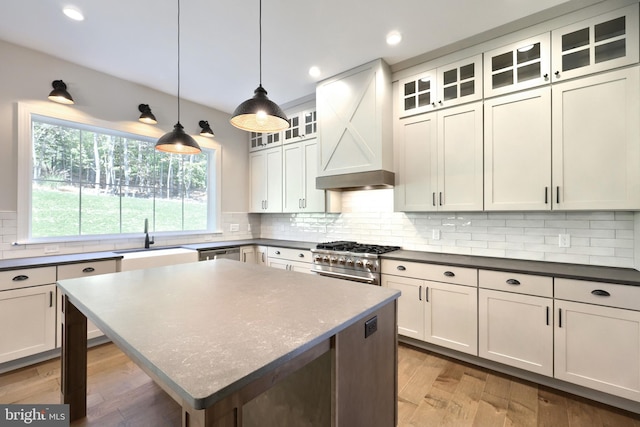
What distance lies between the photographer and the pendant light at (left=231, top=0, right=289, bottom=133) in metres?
1.62

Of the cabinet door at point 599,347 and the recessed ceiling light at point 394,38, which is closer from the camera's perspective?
the cabinet door at point 599,347

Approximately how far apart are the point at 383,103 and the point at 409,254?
1673 millimetres

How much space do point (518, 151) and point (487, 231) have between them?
0.83 meters

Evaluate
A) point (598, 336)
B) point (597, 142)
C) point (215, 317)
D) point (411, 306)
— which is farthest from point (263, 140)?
point (598, 336)

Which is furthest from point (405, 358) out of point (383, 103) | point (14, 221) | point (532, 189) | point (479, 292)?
point (14, 221)

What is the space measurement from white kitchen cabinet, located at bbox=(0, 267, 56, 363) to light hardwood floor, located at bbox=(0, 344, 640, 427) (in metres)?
0.21

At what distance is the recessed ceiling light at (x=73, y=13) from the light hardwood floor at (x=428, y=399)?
303 centimetres

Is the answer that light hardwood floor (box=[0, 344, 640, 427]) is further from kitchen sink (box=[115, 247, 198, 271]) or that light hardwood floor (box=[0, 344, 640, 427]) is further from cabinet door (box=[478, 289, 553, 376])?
kitchen sink (box=[115, 247, 198, 271])

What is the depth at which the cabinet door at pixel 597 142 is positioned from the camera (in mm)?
2012

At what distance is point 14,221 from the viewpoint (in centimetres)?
275

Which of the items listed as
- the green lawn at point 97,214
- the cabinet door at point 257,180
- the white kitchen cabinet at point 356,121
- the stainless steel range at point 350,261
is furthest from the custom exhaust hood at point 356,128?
the green lawn at point 97,214

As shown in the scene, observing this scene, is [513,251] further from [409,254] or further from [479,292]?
[409,254]

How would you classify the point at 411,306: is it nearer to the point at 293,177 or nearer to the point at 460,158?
the point at 460,158

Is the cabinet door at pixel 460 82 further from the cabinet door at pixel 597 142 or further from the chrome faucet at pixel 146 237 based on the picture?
the chrome faucet at pixel 146 237
